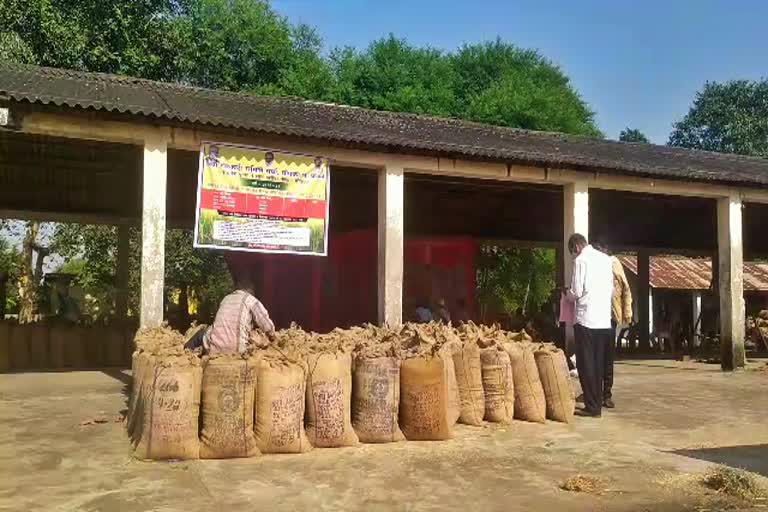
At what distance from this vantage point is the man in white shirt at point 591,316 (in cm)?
740

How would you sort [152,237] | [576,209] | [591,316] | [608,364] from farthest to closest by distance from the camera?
[576,209], [152,237], [608,364], [591,316]

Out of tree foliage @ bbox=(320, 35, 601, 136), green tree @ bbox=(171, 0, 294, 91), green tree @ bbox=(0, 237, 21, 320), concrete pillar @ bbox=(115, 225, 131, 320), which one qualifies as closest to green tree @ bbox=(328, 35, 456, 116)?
tree foliage @ bbox=(320, 35, 601, 136)

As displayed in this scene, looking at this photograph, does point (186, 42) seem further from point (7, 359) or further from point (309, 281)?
point (7, 359)

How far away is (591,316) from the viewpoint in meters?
7.50

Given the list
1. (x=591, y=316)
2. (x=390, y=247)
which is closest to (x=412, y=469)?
(x=591, y=316)

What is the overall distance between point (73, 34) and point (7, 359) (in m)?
10.8

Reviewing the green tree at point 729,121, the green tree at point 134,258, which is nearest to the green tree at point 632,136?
the green tree at point 729,121

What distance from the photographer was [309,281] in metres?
15.4

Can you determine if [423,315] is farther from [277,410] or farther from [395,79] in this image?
[395,79]

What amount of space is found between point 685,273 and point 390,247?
74.6ft

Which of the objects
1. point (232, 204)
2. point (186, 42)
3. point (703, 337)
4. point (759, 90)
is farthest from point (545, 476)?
point (759, 90)

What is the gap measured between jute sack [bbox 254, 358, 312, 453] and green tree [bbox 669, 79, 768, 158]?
4145 centimetres

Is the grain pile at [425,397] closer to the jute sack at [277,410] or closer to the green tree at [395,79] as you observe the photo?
the jute sack at [277,410]

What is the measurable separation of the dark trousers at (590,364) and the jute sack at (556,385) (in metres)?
0.44
